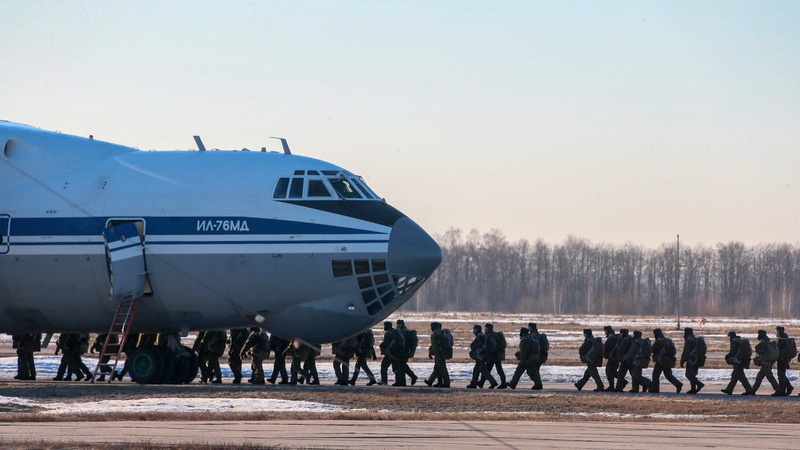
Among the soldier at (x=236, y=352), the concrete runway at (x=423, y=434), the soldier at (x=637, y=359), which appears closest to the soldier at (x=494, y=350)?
the soldier at (x=637, y=359)

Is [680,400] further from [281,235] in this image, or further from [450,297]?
[450,297]

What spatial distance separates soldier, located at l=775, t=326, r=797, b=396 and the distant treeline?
133 m

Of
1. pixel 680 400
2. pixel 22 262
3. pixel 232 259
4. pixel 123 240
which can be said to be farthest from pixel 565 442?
pixel 22 262

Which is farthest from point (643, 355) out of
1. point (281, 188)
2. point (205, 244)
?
point (205, 244)

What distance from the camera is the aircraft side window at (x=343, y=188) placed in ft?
95.0

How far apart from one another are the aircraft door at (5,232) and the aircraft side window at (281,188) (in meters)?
6.19

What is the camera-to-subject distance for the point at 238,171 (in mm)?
29250

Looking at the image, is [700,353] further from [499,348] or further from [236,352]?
[236,352]

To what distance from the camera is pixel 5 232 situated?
29.9 metres

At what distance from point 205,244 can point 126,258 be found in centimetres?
179

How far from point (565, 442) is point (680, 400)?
382 inches

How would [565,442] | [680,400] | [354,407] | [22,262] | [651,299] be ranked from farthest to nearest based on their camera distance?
[651,299], [22,262], [680,400], [354,407], [565,442]

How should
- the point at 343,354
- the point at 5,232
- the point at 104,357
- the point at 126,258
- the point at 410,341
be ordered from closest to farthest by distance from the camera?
the point at 126,258
the point at 104,357
the point at 5,232
the point at 343,354
the point at 410,341

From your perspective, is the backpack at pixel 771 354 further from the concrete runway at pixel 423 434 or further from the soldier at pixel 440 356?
the concrete runway at pixel 423 434
